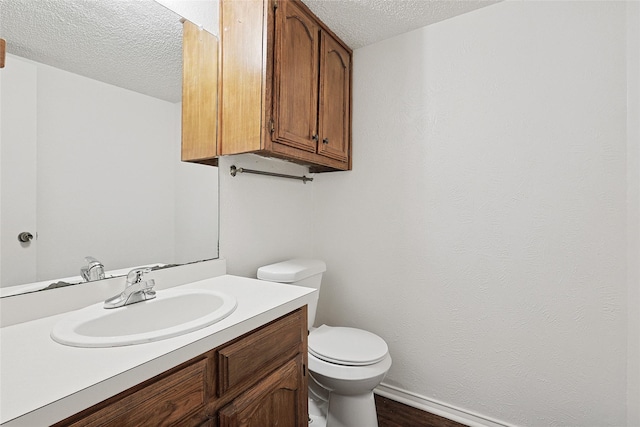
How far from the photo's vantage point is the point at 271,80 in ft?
4.36

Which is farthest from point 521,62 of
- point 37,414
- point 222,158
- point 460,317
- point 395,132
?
point 37,414

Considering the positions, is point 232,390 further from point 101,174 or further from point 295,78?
point 295,78

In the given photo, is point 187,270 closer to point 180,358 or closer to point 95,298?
point 95,298

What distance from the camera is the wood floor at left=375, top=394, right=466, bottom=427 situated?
5.34 ft

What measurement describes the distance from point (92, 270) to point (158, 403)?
58 centimetres

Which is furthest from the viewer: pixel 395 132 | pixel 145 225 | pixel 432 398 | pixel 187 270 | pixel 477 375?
pixel 395 132

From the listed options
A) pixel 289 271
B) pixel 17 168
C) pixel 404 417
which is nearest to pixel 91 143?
pixel 17 168

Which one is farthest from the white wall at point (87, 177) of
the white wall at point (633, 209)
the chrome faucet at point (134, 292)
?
the white wall at point (633, 209)

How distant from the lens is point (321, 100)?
65.9 inches

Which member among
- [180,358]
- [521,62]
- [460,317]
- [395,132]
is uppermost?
[521,62]

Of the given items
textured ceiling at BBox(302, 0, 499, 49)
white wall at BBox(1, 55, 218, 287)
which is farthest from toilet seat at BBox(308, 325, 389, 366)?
textured ceiling at BBox(302, 0, 499, 49)

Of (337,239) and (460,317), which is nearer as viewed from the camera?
(460,317)

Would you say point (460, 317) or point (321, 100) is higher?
point (321, 100)

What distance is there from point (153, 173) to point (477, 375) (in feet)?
6.02
